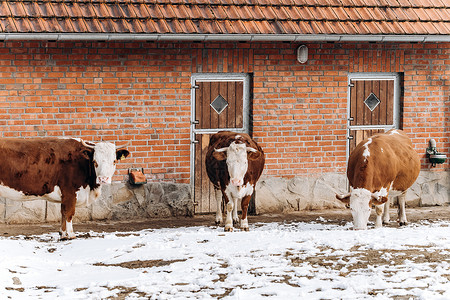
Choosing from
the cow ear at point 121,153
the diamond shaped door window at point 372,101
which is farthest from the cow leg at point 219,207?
the diamond shaped door window at point 372,101

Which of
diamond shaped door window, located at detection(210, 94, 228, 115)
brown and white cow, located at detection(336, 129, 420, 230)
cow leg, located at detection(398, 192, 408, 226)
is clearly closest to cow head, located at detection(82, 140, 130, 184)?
diamond shaped door window, located at detection(210, 94, 228, 115)

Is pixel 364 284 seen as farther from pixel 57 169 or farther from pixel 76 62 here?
pixel 76 62

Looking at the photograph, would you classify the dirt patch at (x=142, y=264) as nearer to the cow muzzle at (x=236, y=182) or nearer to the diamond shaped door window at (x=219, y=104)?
the cow muzzle at (x=236, y=182)

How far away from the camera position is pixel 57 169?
41.2 feet

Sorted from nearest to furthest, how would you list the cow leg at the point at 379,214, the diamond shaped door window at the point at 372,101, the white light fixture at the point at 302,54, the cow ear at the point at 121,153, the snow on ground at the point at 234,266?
the snow on ground at the point at 234,266
the cow ear at the point at 121,153
the cow leg at the point at 379,214
the white light fixture at the point at 302,54
the diamond shaped door window at the point at 372,101

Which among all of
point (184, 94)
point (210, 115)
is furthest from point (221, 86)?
point (184, 94)

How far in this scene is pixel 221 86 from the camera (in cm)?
1495

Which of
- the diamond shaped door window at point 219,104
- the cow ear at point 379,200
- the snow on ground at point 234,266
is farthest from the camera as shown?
the diamond shaped door window at point 219,104

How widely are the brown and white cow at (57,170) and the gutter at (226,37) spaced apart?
156 centimetres

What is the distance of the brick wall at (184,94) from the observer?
13.9 meters

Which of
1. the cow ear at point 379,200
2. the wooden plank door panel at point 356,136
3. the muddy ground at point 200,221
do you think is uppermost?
the wooden plank door panel at point 356,136

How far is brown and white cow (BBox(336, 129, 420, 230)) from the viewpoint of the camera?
12.8 metres

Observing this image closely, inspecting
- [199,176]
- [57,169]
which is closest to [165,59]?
[199,176]

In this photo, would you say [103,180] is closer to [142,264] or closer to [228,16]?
[142,264]
